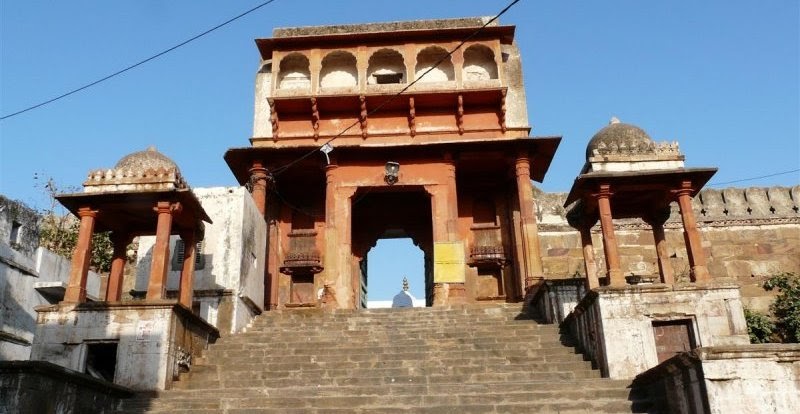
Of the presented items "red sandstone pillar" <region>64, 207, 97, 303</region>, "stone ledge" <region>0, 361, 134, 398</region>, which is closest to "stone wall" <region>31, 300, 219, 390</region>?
"red sandstone pillar" <region>64, 207, 97, 303</region>

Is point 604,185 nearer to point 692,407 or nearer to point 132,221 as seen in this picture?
point 692,407

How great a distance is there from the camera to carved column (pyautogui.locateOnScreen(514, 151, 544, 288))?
53.8ft

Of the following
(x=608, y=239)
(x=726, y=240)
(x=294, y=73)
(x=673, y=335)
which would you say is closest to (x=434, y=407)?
(x=673, y=335)

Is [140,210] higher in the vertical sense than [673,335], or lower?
higher

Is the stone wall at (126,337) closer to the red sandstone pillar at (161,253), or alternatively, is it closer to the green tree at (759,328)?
the red sandstone pillar at (161,253)

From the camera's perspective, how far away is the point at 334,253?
1675 centimetres

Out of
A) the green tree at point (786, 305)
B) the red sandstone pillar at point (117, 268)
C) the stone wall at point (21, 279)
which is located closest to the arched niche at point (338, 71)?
the red sandstone pillar at point (117, 268)

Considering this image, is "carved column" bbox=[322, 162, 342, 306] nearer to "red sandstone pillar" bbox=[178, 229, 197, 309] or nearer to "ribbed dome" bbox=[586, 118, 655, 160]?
"red sandstone pillar" bbox=[178, 229, 197, 309]

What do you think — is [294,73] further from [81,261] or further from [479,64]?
[81,261]

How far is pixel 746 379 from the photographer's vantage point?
759 centimetres

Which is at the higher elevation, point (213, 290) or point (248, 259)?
point (248, 259)

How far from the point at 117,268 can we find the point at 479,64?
12286 millimetres

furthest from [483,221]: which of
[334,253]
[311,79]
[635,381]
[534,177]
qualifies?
[635,381]

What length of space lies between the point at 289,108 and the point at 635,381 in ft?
42.9
